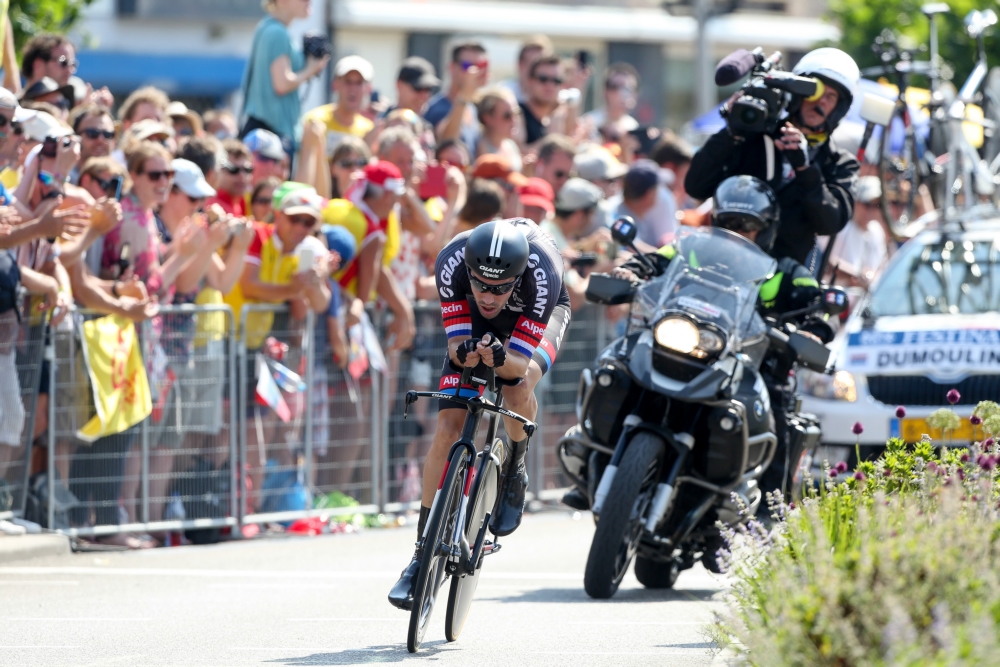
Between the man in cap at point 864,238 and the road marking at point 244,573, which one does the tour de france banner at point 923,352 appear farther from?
the man in cap at point 864,238

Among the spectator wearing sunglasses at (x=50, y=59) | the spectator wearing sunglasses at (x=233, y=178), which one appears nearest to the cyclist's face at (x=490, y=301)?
the spectator wearing sunglasses at (x=233, y=178)

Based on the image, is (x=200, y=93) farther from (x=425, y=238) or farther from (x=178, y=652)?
(x=178, y=652)

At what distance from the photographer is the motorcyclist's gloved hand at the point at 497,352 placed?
732 cm

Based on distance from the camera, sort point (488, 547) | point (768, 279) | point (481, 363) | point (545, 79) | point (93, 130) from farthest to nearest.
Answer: point (545, 79)
point (93, 130)
point (768, 279)
point (488, 547)
point (481, 363)

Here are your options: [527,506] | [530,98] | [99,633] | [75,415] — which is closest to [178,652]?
[99,633]

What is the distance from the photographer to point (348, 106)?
45.6 ft

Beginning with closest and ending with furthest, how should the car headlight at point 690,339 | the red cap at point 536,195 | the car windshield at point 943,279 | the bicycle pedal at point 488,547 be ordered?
1. the bicycle pedal at point 488,547
2. the car headlight at point 690,339
3. the car windshield at point 943,279
4. the red cap at point 536,195

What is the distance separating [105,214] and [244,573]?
226cm

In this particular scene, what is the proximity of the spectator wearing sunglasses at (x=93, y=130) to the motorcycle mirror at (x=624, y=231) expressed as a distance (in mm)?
3845

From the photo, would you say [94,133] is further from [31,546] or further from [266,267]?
[31,546]

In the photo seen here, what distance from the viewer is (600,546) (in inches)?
329

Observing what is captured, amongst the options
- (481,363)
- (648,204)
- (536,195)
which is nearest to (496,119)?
(536,195)

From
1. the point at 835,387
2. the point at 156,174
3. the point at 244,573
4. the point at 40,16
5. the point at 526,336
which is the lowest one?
the point at 244,573

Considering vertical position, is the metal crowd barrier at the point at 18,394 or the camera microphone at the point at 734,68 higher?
the camera microphone at the point at 734,68
